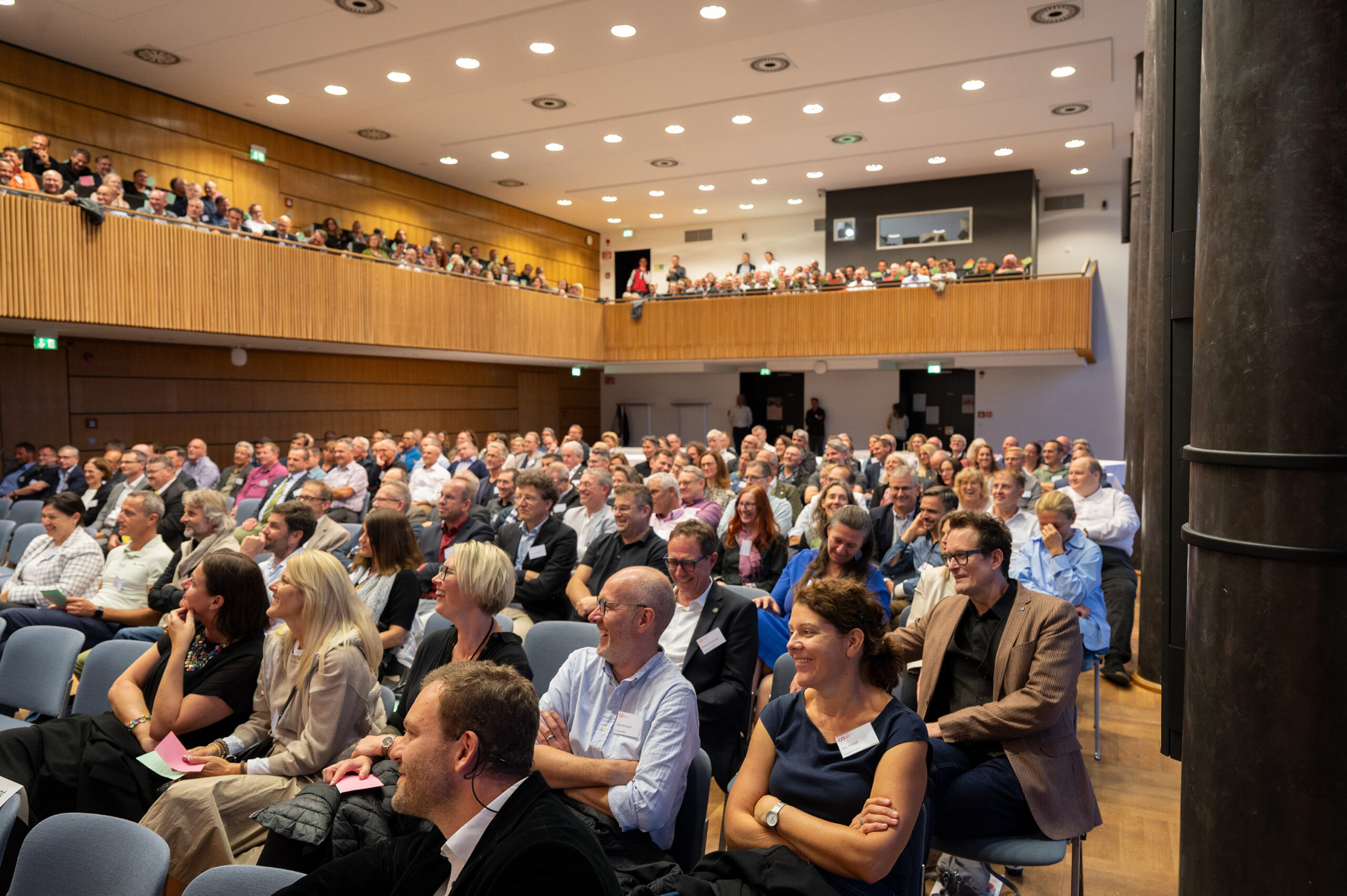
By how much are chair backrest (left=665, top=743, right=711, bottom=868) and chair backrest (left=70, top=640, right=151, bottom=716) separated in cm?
222

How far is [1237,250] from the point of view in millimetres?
1401

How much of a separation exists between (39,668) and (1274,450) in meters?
4.15

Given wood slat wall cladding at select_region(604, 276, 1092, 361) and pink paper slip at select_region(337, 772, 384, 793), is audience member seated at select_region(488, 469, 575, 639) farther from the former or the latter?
wood slat wall cladding at select_region(604, 276, 1092, 361)

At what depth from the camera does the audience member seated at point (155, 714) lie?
2570 millimetres

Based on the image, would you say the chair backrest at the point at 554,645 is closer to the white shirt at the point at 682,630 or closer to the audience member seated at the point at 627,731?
the white shirt at the point at 682,630

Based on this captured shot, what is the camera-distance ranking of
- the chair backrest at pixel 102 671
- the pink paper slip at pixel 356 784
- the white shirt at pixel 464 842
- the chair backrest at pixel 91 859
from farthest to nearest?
the chair backrest at pixel 102 671
the pink paper slip at pixel 356 784
the chair backrest at pixel 91 859
the white shirt at pixel 464 842

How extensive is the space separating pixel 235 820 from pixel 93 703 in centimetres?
127

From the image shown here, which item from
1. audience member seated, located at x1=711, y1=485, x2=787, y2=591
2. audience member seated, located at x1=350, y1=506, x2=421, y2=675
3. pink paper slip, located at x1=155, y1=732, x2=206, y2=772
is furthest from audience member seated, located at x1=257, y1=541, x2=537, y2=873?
audience member seated, located at x1=711, y1=485, x2=787, y2=591

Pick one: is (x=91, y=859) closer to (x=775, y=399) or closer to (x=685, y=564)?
(x=685, y=564)

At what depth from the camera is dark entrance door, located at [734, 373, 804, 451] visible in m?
17.0

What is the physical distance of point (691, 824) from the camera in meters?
2.28

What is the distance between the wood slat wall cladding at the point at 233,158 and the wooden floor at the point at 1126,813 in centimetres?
1009

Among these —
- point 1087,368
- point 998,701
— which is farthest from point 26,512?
point 1087,368

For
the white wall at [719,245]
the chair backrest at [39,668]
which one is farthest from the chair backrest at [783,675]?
the white wall at [719,245]
